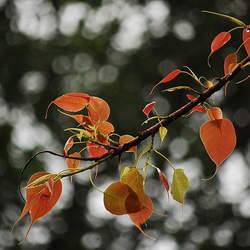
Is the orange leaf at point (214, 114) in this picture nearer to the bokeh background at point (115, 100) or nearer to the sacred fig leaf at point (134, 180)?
the sacred fig leaf at point (134, 180)

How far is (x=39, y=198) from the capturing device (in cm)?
52

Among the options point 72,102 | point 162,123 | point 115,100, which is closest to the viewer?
point 162,123

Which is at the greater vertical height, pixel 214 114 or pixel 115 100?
pixel 214 114

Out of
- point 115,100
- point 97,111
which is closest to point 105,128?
point 97,111

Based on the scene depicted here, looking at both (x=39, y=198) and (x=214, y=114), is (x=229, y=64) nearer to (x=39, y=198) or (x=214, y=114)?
(x=214, y=114)

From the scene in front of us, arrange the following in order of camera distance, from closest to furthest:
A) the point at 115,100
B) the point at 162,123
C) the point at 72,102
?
the point at 162,123
the point at 72,102
the point at 115,100

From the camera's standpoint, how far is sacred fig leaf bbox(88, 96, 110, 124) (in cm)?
55

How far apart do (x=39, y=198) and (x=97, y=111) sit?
0.31 feet

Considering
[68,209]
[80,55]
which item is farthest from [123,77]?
[68,209]

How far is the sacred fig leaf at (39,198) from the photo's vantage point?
1.69ft

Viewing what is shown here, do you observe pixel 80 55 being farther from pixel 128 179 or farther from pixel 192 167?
pixel 128 179

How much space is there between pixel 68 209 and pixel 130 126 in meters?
1.13

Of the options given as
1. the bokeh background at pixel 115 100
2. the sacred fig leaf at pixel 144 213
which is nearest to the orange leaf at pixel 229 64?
the sacred fig leaf at pixel 144 213

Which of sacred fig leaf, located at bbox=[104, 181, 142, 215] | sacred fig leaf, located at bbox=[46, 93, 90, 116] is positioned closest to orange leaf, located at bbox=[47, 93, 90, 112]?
sacred fig leaf, located at bbox=[46, 93, 90, 116]
